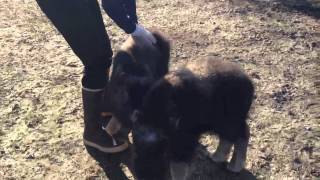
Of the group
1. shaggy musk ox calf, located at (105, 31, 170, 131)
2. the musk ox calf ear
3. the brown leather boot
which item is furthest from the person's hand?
the musk ox calf ear

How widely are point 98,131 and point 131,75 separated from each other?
634 mm

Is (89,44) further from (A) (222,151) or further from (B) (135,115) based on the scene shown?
(A) (222,151)

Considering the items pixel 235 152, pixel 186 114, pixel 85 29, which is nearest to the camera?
pixel 186 114

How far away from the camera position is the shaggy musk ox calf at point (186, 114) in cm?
329

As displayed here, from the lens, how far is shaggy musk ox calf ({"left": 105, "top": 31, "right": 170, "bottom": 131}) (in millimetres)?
3523

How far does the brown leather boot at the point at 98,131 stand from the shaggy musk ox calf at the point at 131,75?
0.12 metres

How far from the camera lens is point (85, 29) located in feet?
11.7

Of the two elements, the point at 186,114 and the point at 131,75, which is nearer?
the point at 186,114

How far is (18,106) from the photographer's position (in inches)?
179

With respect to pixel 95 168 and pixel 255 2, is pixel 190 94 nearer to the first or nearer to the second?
pixel 95 168

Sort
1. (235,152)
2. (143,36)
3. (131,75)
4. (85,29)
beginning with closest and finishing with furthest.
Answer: (85,29) → (131,75) → (235,152) → (143,36)

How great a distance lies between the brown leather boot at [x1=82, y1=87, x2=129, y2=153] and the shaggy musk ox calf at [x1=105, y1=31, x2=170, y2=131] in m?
0.12

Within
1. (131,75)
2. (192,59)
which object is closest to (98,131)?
(131,75)

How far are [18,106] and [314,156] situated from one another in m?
2.36
